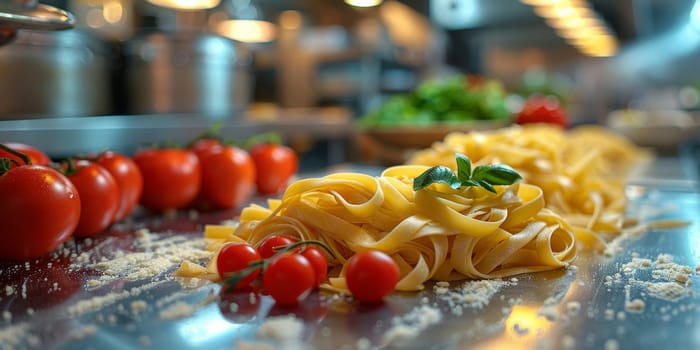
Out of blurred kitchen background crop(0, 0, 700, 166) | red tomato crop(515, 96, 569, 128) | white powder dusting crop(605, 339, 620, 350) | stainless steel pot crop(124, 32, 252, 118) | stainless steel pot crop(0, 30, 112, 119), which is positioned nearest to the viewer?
white powder dusting crop(605, 339, 620, 350)

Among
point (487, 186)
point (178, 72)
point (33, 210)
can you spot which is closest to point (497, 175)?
point (487, 186)

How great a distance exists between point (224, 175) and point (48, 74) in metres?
1.63

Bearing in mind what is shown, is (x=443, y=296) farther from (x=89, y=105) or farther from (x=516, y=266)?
(x=89, y=105)

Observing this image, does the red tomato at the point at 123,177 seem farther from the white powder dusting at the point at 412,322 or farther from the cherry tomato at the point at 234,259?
the white powder dusting at the point at 412,322

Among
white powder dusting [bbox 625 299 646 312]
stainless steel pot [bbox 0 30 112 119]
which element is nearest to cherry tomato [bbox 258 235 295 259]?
white powder dusting [bbox 625 299 646 312]

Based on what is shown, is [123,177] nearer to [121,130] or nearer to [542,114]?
[121,130]

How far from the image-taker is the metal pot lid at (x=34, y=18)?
116 centimetres

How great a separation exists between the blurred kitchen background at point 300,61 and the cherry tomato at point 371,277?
864 mm

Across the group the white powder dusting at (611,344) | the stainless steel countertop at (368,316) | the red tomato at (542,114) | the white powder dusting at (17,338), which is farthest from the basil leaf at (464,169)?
the red tomato at (542,114)

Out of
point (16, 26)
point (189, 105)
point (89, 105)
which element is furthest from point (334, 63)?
point (16, 26)

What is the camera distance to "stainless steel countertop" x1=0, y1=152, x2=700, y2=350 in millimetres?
704

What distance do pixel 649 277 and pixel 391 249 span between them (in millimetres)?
427

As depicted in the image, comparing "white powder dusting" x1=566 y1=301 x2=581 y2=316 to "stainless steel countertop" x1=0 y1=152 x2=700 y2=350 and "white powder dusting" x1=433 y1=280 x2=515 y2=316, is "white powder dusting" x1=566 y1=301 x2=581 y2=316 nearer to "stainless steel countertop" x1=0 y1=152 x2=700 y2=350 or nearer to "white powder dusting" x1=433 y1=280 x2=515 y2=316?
"stainless steel countertop" x1=0 y1=152 x2=700 y2=350

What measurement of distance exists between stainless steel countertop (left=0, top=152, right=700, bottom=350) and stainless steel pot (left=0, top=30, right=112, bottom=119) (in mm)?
1978
